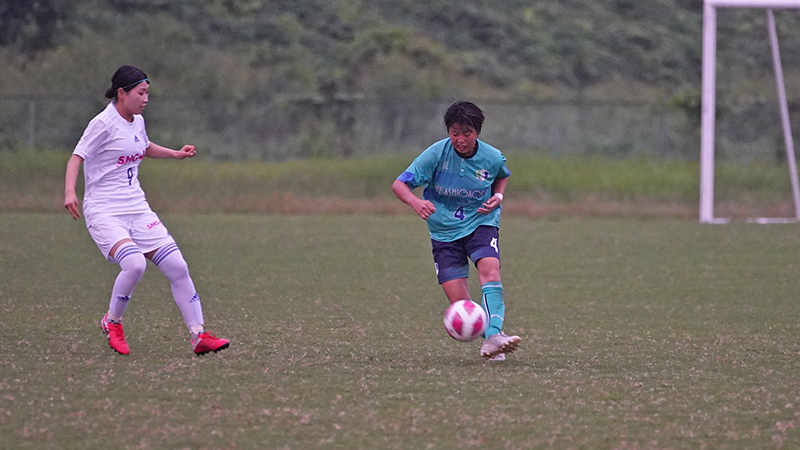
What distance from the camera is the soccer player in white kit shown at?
5287 mm

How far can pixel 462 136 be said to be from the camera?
5.25 metres

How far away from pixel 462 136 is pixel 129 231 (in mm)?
1904

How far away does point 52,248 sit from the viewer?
10609 mm

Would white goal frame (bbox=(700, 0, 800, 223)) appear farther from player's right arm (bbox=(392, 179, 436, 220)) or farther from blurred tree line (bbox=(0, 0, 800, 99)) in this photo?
player's right arm (bbox=(392, 179, 436, 220))

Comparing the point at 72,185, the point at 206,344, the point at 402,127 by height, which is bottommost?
the point at 206,344

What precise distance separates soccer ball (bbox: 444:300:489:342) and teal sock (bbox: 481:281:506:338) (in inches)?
5.3

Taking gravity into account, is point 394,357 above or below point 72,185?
below

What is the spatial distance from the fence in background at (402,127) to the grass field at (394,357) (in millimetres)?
8739

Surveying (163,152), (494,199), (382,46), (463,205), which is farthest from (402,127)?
(494,199)

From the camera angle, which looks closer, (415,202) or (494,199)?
(415,202)

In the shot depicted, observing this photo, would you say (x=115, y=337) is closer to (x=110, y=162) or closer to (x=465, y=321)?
(x=110, y=162)

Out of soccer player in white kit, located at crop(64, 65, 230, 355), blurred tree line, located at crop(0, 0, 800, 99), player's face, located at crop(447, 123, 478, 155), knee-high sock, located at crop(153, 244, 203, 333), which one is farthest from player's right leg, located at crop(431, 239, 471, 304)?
blurred tree line, located at crop(0, 0, 800, 99)

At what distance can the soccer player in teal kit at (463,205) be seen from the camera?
5.38m

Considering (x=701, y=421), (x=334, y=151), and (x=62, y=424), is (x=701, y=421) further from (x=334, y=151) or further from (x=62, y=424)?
(x=334, y=151)
